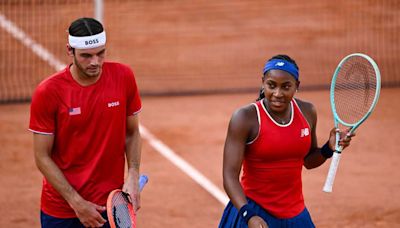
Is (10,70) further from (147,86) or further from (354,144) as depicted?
(354,144)

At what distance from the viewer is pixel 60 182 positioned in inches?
243

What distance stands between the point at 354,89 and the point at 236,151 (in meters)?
1.24

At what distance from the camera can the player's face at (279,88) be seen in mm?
6219

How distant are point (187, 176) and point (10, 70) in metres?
7.50

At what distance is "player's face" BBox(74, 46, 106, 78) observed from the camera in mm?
6109

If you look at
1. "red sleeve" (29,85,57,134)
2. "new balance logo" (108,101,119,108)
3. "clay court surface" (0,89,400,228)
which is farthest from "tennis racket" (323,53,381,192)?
"clay court surface" (0,89,400,228)

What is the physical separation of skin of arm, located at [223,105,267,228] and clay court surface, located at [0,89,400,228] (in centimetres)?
374

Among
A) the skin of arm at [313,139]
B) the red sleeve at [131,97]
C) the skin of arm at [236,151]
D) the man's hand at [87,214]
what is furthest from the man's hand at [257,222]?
the red sleeve at [131,97]

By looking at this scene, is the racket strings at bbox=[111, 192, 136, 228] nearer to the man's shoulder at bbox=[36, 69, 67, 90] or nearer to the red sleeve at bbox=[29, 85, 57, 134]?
the red sleeve at bbox=[29, 85, 57, 134]

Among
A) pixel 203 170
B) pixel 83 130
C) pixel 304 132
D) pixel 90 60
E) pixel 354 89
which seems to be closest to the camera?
pixel 90 60

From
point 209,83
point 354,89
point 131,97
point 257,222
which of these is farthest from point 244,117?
point 209,83

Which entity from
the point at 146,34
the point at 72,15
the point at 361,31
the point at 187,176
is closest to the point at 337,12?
the point at 361,31

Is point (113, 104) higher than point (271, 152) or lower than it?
higher

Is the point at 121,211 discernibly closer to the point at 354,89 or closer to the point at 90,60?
the point at 90,60
